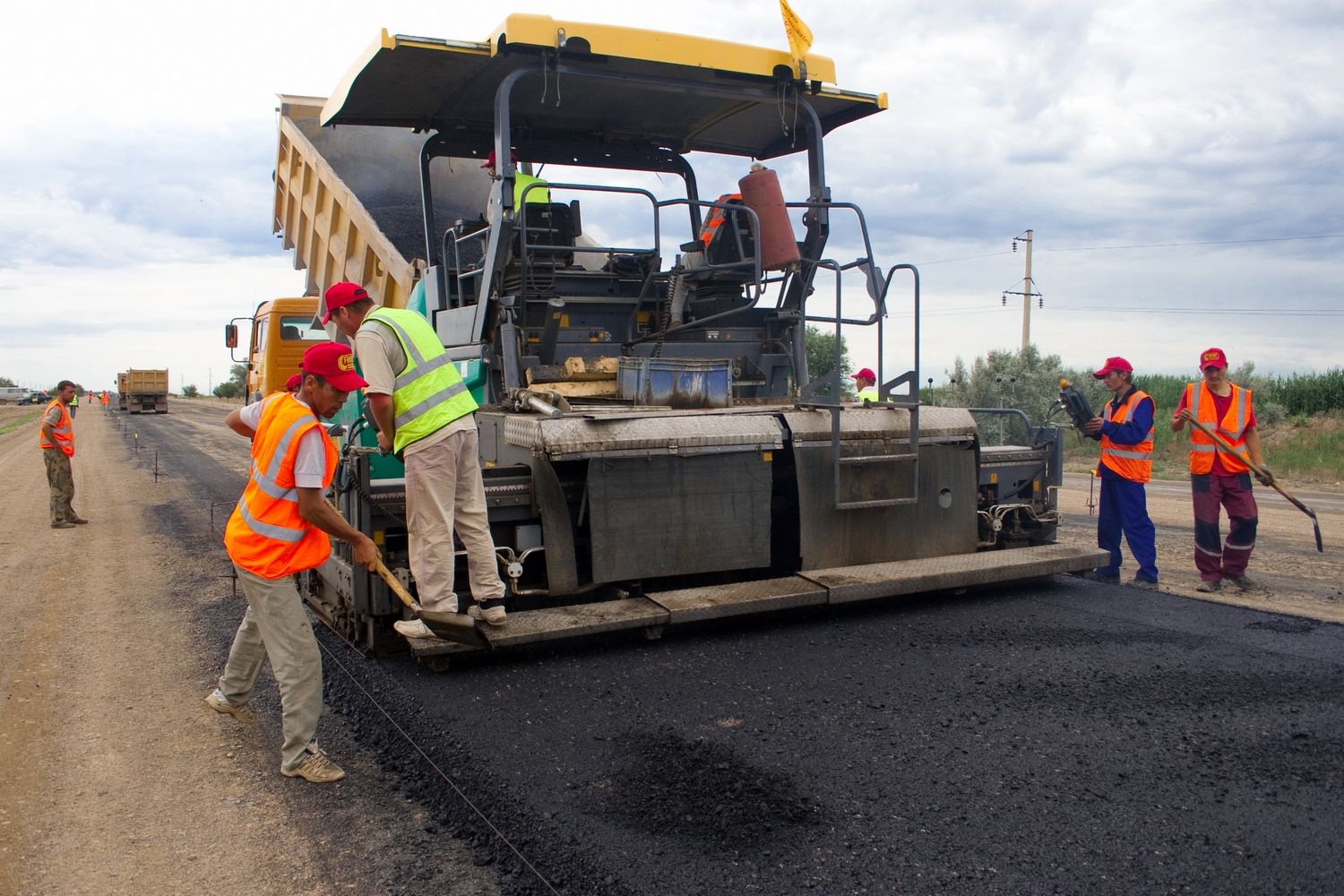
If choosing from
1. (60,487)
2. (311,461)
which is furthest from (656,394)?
(60,487)

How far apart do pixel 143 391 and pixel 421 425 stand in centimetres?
4012

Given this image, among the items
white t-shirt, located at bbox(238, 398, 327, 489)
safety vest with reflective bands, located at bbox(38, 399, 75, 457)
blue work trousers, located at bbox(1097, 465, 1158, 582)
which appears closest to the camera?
white t-shirt, located at bbox(238, 398, 327, 489)

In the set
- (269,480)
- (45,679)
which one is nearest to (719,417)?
(269,480)

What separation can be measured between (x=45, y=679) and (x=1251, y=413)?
665 centimetres

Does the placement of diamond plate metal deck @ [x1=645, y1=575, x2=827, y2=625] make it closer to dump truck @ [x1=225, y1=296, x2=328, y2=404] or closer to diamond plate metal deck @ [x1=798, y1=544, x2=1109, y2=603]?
diamond plate metal deck @ [x1=798, y1=544, x2=1109, y2=603]

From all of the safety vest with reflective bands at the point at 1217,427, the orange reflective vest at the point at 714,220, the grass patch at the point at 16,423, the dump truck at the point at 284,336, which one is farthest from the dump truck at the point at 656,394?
the grass patch at the point at 16,423

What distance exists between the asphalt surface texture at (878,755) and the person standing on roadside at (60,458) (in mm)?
6504

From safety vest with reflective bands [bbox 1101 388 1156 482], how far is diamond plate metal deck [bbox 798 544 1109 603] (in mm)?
909

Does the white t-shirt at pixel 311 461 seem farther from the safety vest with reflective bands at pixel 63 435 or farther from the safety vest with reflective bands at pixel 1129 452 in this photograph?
the safety vest with reflective bands at pixel 63 435

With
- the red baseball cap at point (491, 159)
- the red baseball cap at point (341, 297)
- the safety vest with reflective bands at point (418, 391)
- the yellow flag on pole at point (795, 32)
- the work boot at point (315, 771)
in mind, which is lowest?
the work boot at point (315, 771)

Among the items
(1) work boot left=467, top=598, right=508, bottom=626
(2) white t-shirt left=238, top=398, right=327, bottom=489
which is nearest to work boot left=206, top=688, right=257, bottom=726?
(1) work boot left=467, top=598, right=508, bottom=626

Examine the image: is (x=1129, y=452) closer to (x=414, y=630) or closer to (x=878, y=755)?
(x=878, y=755)

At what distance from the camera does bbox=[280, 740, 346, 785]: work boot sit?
11.1 feet

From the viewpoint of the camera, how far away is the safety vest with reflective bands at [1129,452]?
6.23 meters
